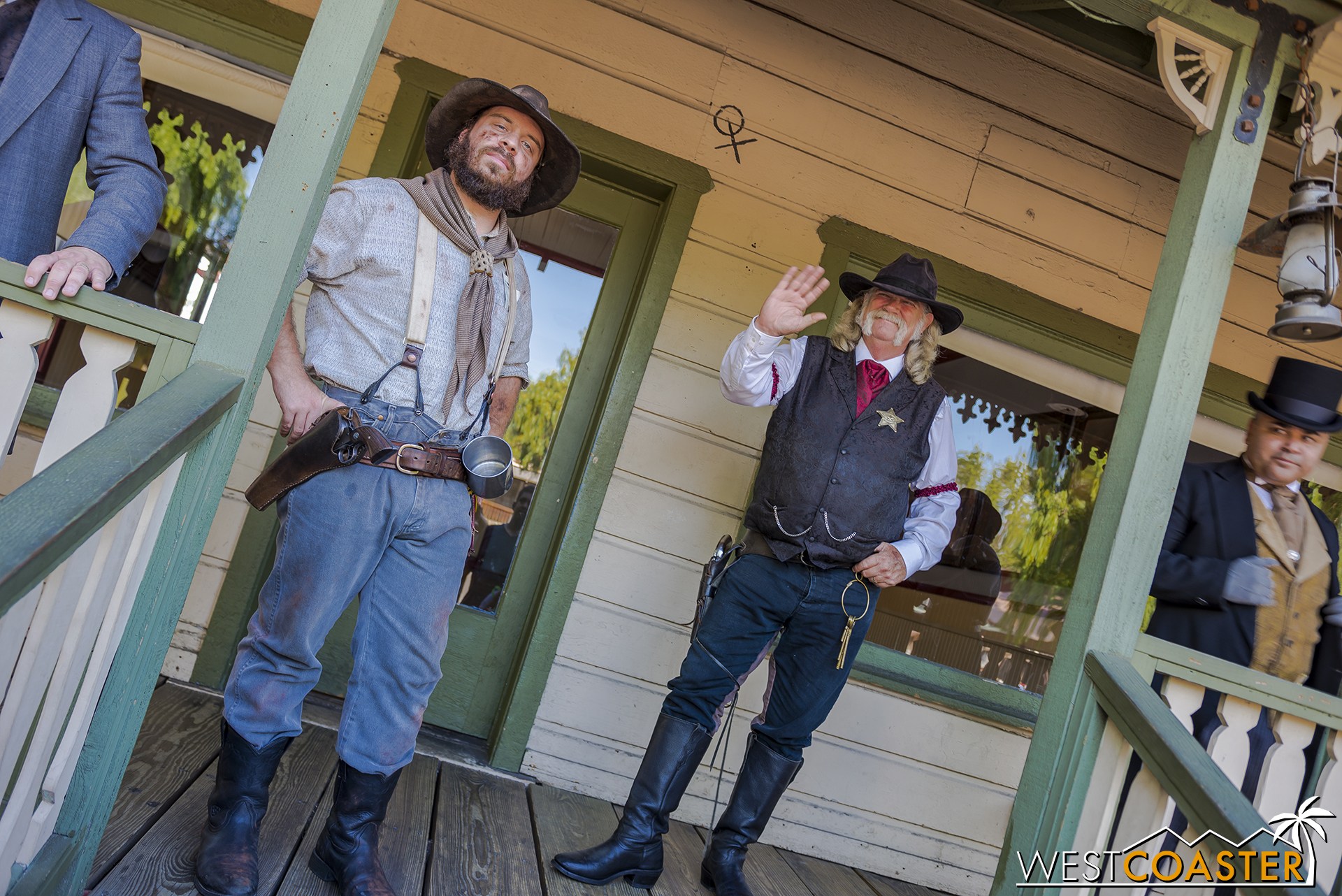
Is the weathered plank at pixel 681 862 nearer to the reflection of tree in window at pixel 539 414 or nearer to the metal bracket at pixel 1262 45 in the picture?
the reflection of tree in window at pixel 539 414

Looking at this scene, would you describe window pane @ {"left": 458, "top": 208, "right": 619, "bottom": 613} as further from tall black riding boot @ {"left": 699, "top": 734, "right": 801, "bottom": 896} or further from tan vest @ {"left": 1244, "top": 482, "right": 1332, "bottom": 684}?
tan vest @ {"left": 1244, "top": 482, "right": 1332, "bottom": 684}

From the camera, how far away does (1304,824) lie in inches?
74.5

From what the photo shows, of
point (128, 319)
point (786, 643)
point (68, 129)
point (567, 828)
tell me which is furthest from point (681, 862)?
point (68, 129)

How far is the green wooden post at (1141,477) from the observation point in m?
1.95

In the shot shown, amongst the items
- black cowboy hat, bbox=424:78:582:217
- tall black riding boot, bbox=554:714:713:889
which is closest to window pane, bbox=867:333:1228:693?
tall black riding boot, bbox=554:714:713:889

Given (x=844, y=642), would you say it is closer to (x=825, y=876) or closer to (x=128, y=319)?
(x=825, y=876)

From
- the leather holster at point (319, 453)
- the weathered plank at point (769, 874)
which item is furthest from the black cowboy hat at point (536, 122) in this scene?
the weathered plank at point (769, 874)

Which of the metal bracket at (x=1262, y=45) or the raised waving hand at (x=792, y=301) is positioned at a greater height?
the metal bracket at (x=1262, y=45)

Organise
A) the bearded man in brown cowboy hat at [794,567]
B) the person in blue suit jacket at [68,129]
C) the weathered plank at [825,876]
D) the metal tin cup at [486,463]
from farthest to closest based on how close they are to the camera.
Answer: the weathered plank at [825,876] → the bearded man in brown cowboy hat at [794,567] → the metal tin cup at [486,463] → the person in blue suit jacket at [68,129]

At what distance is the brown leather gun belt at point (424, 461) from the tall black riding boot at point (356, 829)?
25.0 inches

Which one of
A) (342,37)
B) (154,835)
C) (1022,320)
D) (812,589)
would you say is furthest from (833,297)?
(154,835)

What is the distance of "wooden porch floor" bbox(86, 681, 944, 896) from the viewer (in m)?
1.90

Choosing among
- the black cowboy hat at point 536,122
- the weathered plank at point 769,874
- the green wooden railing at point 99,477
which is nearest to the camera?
the green wooden railing at point 99,477

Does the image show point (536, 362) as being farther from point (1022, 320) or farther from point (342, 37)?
point (1022, 320)
